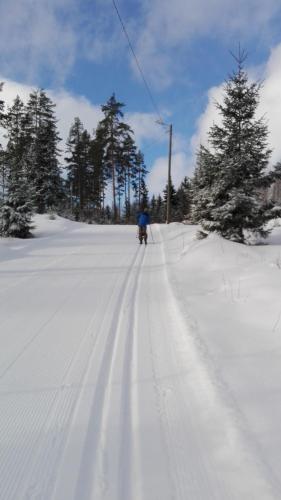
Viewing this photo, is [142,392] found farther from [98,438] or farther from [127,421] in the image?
[98,438]

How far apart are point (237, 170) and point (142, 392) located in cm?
1133

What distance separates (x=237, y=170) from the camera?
12.6 m

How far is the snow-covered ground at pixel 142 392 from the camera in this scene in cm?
208

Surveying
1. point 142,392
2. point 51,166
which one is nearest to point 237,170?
point 142,392

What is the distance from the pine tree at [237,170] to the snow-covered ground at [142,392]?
6595 millimetres

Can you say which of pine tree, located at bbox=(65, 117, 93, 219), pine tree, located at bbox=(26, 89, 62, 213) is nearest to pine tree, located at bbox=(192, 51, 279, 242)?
pine tree, located at bbox=(26, 89, 62, 213)

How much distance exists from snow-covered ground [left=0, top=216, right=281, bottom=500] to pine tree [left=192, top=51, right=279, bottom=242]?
659 centimetres

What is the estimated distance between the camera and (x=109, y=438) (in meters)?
2.44

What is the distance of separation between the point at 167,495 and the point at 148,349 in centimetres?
203

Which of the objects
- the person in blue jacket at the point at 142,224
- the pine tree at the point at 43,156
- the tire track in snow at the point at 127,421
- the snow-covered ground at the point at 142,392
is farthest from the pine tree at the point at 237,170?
the pine tree at the point at 43,156

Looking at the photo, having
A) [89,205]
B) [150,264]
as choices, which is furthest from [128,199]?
[150,264]

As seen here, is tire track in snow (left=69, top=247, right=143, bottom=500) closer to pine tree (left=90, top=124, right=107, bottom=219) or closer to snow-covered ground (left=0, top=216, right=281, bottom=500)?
snow-covered ground (left=0, top=216, right=281, bottom=500)

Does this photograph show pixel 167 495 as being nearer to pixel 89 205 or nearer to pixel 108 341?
pixel 108 341

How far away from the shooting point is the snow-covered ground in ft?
6.83
